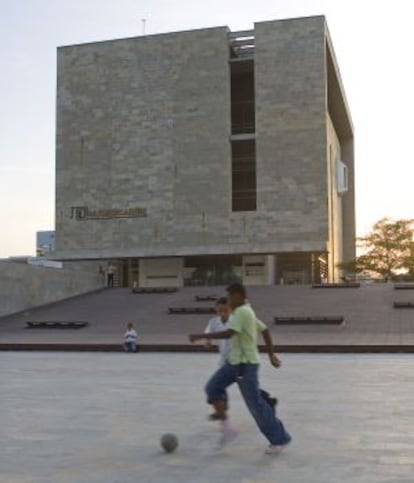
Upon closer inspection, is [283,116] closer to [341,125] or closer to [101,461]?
[341,125]

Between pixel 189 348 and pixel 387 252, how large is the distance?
4262cm

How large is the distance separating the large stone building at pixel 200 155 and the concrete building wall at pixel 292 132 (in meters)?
0.07

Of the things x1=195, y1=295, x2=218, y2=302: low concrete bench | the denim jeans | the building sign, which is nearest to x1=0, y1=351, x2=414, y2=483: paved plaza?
the denim jeans

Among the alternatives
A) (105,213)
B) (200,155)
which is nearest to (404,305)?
(200,155)

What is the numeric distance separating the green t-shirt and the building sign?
4558cm

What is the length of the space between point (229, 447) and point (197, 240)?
44300 mm

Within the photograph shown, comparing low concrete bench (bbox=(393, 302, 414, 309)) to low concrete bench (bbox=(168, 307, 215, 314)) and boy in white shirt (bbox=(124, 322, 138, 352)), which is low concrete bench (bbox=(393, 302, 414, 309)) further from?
boy in white shirt (bbox=(124, 322, 138, 352))

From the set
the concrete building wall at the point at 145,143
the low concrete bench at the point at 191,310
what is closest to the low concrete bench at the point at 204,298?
the low concrete bench at the point at 191,310

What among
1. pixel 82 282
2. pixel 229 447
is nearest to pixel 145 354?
pixel 229 447

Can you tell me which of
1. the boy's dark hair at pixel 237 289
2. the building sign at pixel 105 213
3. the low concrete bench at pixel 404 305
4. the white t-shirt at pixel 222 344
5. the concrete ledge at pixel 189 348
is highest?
the building sign at pixel 105 213

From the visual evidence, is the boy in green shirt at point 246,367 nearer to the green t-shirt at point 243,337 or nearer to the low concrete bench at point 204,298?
the green t-shirt at point 243,337

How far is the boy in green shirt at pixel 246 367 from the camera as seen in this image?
20.9 feet

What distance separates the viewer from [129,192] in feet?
173

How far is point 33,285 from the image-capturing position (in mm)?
36969
